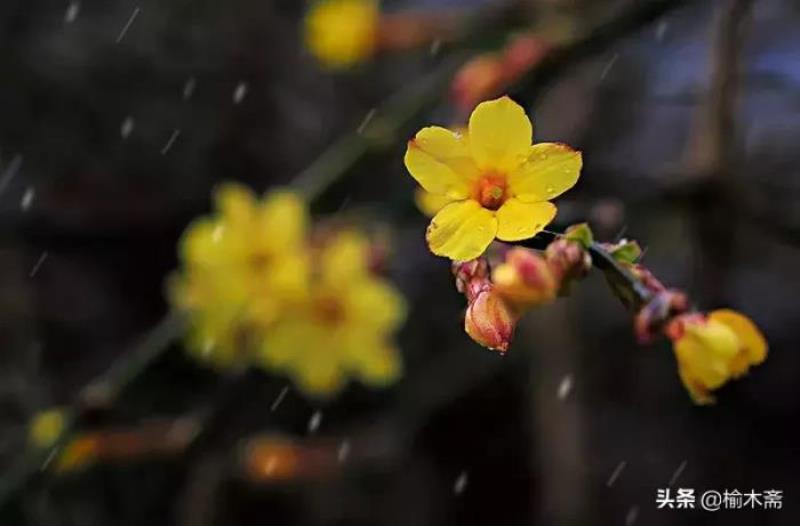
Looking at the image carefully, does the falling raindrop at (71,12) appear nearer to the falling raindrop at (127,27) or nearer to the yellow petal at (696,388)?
the falling raindrop at (127,27)

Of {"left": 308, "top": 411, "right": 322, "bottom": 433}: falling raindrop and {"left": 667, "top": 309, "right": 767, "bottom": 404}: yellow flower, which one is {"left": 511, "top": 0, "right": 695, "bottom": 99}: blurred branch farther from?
{"left": 308, "top": 411, "right": 322, "bottom": 433}: falling raindrop

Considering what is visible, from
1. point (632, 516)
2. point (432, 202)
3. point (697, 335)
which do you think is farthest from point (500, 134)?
point (632, 516)

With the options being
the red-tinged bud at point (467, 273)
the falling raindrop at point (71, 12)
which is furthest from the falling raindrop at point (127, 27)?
the red-tinged bud at point (467, 273)

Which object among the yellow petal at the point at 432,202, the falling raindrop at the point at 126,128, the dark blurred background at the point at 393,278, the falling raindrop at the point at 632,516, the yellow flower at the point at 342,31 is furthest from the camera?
the falling raindrop at the point at 126,128

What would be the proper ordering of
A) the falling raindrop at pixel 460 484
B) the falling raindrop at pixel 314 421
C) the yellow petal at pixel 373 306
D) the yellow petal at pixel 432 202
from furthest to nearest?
1. the falling raindrop at pixel 460 484
2. the falling raindrop at pixel 314 421
3. the yellow petal at pixel 373 306
4. the yellow petal at pixel 432 202

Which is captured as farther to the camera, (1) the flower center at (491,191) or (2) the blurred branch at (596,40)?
(2) the blurred branch at (596,40)
